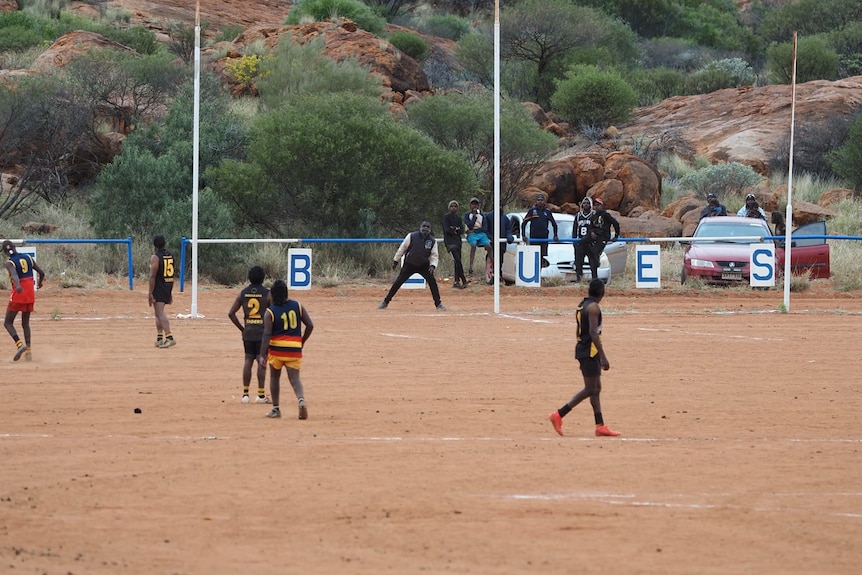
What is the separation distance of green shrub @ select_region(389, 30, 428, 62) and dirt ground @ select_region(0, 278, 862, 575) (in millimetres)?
42021

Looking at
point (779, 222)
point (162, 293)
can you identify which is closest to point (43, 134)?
point (779, 222)

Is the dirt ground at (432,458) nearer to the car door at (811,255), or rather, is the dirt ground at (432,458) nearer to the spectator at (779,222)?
the spectator at (779,222)

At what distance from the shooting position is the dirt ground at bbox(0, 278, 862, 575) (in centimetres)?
902

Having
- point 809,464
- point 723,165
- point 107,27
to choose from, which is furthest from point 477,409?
point 107,27

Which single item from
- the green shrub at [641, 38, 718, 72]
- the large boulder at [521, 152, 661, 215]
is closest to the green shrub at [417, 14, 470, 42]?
the green shrub at [641, 38, 718, 72]

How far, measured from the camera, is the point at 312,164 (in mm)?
34562

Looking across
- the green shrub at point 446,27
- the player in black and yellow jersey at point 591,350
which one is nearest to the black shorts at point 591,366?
the player in black and yellow jersey at point 591,350

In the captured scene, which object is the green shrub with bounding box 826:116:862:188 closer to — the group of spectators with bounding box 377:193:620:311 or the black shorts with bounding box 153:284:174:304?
the group of spectators with bounding box 377:193:620:311

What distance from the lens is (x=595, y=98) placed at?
55.3 m

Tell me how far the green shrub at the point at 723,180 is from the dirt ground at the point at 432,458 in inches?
914

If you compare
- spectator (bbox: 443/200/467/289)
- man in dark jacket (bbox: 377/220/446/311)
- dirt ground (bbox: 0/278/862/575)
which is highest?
spectator (bbox: 443/200/467/289)

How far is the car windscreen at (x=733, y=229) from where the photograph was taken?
3097 cm

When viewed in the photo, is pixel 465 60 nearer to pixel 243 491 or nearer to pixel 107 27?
pixel 107 27

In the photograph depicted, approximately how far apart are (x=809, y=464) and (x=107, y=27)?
51.1 m
